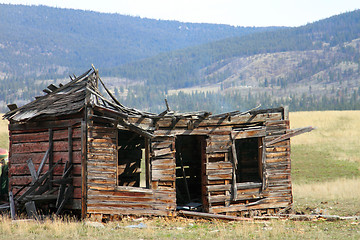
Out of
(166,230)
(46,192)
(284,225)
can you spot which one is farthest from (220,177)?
(46,192)

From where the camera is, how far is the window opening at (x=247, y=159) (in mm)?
17344

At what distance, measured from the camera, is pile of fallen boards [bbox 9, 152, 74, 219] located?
12.5 metres

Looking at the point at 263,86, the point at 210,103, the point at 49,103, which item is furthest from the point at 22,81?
the point at 49,103

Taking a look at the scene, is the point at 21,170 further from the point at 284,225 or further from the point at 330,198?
the point at 330,198

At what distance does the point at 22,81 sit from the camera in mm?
188625

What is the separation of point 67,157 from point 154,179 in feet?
8.12

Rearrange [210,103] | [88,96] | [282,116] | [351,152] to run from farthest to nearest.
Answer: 1. [210,103]
2. [351,152]
3. [282,116]
4. [88,96]

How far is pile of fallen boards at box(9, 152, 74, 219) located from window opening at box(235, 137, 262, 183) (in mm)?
6851

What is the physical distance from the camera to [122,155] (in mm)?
15914

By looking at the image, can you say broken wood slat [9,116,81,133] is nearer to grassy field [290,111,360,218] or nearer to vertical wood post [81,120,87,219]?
vertical wood post [81,120,87,219]

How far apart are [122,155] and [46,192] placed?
3.51 m

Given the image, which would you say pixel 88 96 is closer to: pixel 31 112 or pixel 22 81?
pixel 31 112

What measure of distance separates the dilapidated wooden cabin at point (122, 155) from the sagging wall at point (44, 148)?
3cm

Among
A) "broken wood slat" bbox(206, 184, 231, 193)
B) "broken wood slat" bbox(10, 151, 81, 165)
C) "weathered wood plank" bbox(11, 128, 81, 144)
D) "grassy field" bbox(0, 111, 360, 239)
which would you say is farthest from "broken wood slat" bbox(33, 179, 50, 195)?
"broken wood slat" bbox(206, 184, 231, 193)
